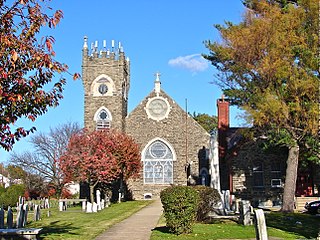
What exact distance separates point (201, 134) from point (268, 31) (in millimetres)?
20636

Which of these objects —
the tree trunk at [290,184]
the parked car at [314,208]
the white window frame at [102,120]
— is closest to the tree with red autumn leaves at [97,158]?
the white window frame at [102,120]

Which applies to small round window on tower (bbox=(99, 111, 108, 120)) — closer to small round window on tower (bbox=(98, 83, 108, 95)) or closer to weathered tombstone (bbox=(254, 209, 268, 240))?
small round window on tower (bbox=(98, 83, 108, 95))

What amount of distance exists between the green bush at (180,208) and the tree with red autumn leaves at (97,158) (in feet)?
57.9

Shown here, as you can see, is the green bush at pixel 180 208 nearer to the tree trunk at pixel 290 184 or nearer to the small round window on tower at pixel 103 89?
the tree trunk at pixel 290 184

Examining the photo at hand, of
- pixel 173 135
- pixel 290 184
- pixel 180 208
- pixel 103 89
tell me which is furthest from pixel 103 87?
pixel 180 208

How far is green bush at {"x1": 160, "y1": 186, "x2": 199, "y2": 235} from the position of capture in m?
13.1

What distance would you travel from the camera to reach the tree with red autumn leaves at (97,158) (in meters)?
30.8

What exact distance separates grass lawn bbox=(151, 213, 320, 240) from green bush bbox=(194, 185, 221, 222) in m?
0.53

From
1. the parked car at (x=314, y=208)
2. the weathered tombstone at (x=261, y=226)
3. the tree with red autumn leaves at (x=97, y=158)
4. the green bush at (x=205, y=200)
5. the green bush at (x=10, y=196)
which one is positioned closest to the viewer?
the weathered tombstone at (x=261, y=226)

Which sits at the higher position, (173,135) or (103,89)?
(103,89)

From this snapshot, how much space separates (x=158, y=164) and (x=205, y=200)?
23.2 meters

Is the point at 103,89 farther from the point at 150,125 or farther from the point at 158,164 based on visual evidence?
the point at 158,164

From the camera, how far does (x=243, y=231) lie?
14.4 metres

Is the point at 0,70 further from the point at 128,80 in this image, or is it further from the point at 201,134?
the point at 128,80
